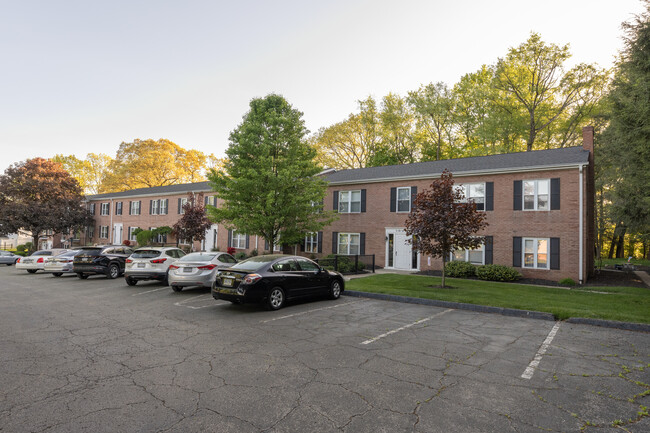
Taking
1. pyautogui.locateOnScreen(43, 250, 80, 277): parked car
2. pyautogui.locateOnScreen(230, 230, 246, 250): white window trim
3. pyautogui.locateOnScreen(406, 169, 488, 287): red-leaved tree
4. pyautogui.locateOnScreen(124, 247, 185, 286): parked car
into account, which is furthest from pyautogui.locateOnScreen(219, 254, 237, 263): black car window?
pyautogui.locateOnScreen(230, 230, 246, 250): white window trim

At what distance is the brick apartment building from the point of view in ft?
53.7

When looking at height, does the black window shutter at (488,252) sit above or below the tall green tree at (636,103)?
below

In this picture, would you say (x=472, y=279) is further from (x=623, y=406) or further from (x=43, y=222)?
(x=43, y=222)

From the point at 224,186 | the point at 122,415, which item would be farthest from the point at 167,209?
the point at 122,415

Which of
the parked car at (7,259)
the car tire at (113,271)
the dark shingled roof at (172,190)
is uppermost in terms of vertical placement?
the dark shingled roof at (172,190)

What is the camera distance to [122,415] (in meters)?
3.60

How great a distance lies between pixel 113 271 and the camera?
1677cm

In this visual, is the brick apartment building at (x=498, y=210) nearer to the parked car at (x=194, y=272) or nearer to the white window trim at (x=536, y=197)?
the white window trim at (x=536, y=197)

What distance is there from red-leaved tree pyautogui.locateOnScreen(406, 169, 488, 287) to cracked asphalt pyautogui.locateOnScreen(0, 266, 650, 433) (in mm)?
4431

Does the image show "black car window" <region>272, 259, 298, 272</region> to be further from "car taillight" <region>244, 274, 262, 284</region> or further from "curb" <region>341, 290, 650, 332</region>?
"curb" <region>341, 290, 650, 332</region>

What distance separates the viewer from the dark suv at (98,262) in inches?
637

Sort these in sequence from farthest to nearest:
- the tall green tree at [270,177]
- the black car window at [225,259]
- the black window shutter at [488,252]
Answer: the black window shutter at [488,252]
the tall green tree at [270,177]
the black car window at [225,259]

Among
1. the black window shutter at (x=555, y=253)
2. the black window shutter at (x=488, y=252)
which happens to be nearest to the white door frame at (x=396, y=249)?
the black window shutter at (x=488, y=252)

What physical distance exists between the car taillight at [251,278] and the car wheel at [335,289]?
9.68 feet
